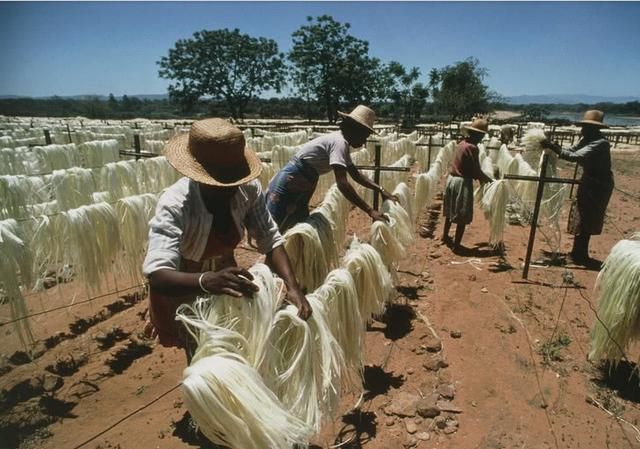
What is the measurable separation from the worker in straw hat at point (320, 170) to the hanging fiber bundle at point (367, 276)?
0.79m

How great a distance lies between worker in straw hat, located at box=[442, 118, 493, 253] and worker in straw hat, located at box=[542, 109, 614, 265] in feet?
3.31

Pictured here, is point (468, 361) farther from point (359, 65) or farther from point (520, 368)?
point (359, 65)

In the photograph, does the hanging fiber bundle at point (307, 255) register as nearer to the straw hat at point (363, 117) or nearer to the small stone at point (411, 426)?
the straw hat at point (363, 117)

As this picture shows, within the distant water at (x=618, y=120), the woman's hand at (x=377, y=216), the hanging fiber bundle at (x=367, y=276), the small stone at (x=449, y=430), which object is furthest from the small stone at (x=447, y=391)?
the distant water at (x=618, y=120)

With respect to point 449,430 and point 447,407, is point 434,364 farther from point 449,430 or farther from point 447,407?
point 449,430

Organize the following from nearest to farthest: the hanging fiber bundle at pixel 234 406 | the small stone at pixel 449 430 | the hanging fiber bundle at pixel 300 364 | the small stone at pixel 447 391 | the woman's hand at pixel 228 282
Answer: the hanging fiber bundle at pixel 234 406, the woman's hand at pixel 228 282, the hanging fiber bundle at pixel 300 364, the small stone at pixel 449 430, the small stone at pixel 447 391

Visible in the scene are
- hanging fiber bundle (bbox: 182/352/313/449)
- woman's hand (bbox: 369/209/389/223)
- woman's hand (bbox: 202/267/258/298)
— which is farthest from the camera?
woman's hand (bbox: 369/209/389/223)

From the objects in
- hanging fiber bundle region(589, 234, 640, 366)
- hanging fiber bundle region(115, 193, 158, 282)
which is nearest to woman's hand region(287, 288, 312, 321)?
hanging fiber bundle region(589, 234, 640, 366)

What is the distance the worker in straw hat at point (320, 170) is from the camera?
3.75 meters

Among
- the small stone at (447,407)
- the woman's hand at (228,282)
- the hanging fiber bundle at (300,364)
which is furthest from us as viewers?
the small stone at (447,407)

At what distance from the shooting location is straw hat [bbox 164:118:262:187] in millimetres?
1951

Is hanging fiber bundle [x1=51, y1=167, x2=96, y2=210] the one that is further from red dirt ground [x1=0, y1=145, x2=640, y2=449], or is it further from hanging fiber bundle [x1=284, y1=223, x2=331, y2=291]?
hanging fiber bundle [x1=284, y1=223, x2=331, y2=291]

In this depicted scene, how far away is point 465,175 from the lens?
6555 millimetres

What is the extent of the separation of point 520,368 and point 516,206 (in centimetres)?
634
